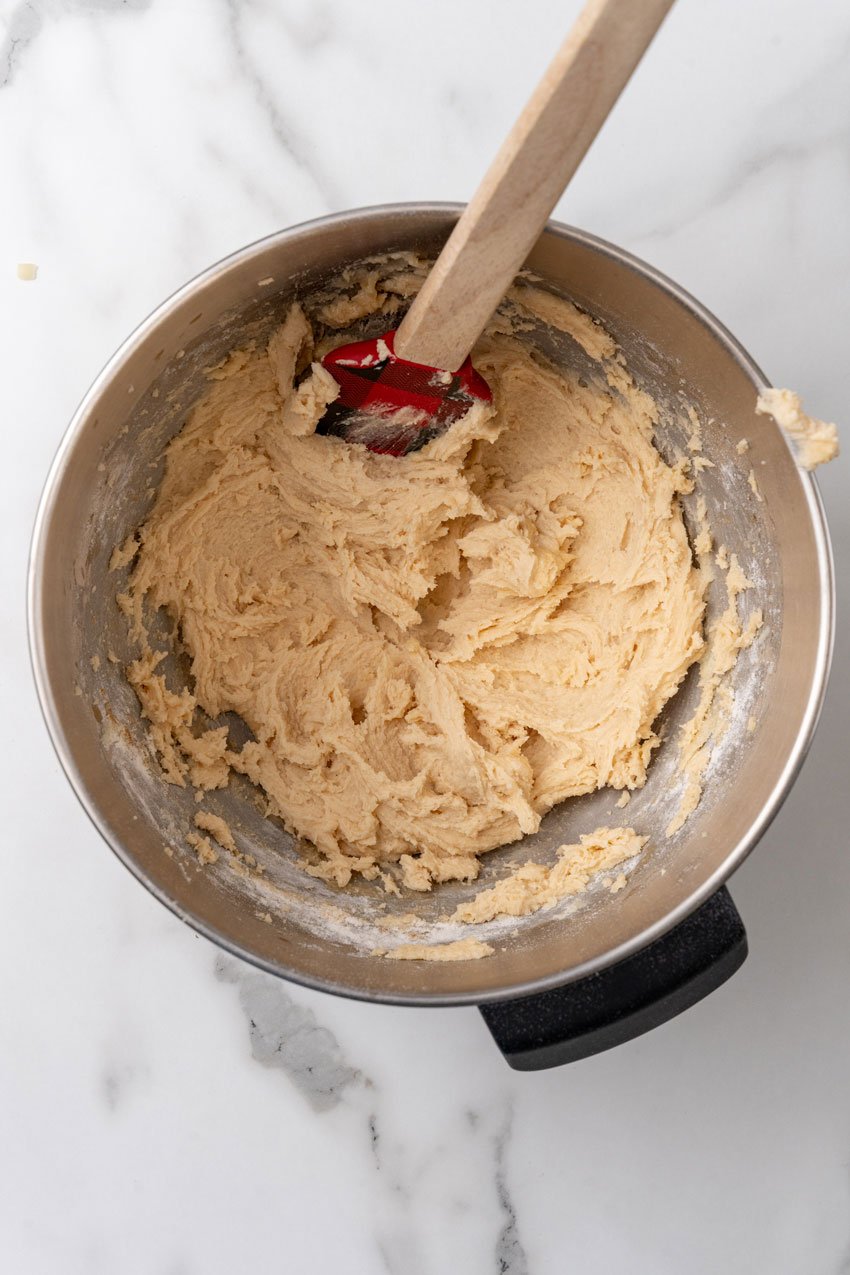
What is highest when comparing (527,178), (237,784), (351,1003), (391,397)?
(527,178)

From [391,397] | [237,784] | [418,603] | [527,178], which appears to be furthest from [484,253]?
[237,784]

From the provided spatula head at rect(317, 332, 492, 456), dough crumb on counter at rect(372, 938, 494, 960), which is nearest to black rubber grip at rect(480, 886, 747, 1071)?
dough crumb on counter at rect(372, 938, 494, 960)

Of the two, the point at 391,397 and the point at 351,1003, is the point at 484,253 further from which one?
the point at 351,1003

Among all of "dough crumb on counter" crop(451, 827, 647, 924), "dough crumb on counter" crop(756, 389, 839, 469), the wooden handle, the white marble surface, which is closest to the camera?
the wooden handle

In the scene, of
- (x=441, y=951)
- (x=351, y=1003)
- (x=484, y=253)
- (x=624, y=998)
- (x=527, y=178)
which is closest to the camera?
(x=527, y=178)

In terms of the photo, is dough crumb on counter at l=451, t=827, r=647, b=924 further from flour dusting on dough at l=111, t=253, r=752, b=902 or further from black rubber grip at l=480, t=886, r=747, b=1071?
black rubber grip at l=480, t=886, r=747, b=1071

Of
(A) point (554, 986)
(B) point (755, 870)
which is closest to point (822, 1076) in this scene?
(B) point (755, 870)
